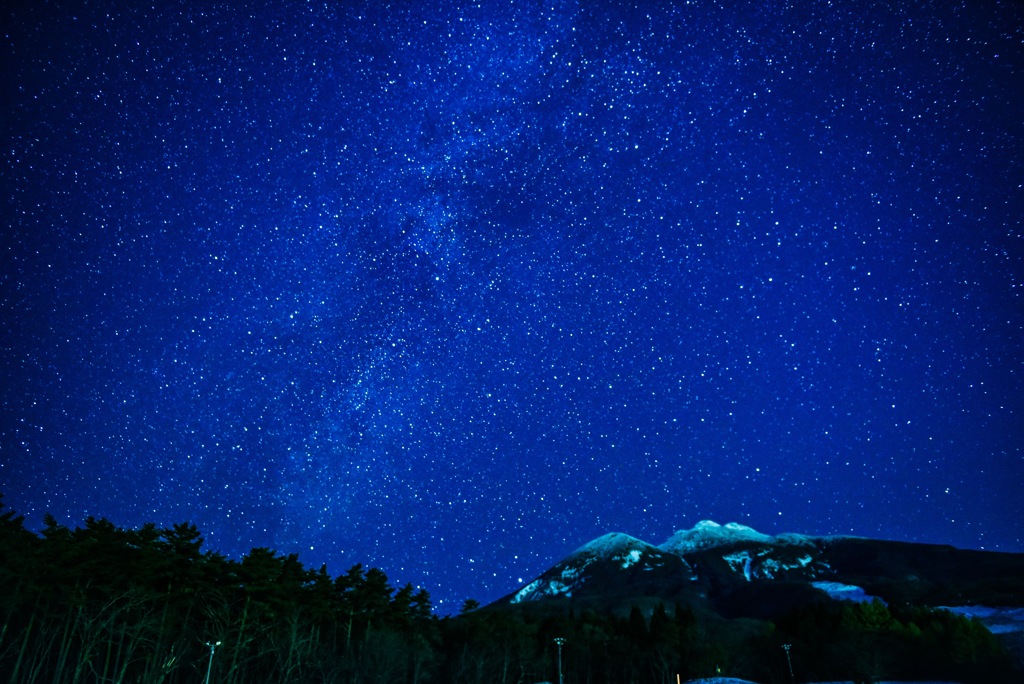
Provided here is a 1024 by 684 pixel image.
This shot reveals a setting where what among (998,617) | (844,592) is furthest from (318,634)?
(844,592)

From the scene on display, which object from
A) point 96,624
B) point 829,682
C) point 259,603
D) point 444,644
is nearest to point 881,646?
point 829,682

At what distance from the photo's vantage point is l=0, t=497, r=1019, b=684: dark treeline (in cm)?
4306

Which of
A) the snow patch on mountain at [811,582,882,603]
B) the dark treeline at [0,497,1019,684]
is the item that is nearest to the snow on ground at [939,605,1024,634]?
the dark treeline at [0,497,1019,684]

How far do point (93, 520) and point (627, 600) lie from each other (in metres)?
161

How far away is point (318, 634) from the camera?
5541 centimetres

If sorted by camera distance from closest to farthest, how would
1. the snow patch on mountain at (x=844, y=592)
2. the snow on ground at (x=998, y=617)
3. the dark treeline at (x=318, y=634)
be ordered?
the dark treeline at (x=318, y=634)
the snow on ground at (x=998, y=617)
the snow patch on mountain at (x=844, y=592)

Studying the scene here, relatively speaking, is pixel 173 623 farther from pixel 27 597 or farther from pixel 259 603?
pixel 27 597

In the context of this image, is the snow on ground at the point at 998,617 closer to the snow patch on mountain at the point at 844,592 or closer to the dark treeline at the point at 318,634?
the dark treeline at the point at 318,634

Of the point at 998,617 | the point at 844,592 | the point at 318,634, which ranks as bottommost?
the point at 318,634

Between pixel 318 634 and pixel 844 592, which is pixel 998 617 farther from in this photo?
pixel 318 634

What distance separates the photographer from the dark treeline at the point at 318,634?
43.1 meters

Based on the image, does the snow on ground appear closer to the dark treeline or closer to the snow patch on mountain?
the dark treeline

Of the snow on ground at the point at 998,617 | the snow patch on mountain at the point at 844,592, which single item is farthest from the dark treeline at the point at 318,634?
the snow patch on mountain at the point at 844,592

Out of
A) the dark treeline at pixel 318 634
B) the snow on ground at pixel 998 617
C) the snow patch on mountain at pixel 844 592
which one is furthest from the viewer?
the snow patch on mountain at pixel 844 592
